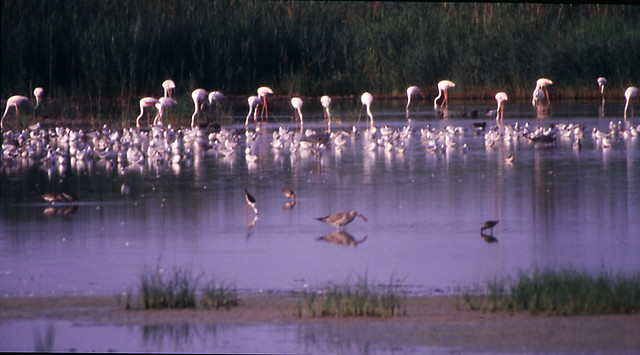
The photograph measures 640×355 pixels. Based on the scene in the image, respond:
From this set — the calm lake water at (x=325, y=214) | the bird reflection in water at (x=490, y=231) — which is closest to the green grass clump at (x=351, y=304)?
the calm lake water at (x=325, y=214)

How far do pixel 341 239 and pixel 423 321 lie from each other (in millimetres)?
3160

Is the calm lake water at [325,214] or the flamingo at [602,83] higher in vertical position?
the flamingo at [602,83]

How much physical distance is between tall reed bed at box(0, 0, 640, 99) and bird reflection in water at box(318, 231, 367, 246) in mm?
20676

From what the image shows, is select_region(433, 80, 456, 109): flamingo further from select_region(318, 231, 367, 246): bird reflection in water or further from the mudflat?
the mudflat

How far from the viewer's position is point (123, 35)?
31.8 m

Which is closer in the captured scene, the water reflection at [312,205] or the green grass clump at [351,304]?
the green grass clump at [351,304]

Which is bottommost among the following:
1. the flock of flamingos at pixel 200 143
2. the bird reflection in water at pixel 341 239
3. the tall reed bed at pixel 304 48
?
the bird reflection in water at pixel 341 239

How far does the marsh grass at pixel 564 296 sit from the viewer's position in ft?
23.0

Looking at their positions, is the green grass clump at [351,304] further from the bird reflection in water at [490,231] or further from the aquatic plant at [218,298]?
the bird reflection in water at [490,231]

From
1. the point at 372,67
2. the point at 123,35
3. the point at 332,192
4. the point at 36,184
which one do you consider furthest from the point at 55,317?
the point at 372,67

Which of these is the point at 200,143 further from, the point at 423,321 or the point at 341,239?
the point at 423,321

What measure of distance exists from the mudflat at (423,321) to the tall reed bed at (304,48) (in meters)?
23.2

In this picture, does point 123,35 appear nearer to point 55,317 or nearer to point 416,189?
point 416,189

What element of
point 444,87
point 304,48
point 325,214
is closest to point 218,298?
point 325,214
